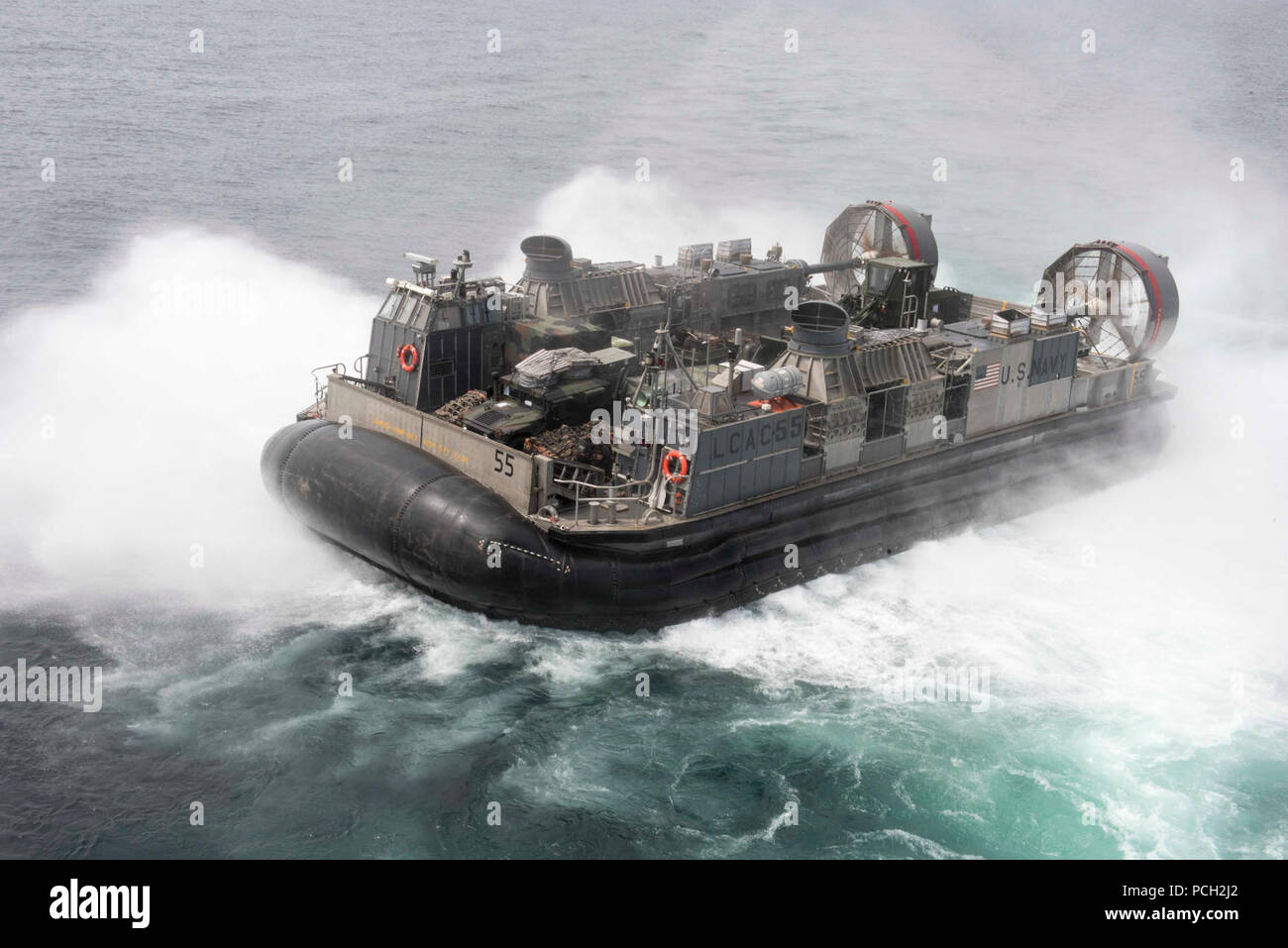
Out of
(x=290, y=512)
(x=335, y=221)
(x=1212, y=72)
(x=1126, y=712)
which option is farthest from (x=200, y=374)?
(x=1212, y=72)

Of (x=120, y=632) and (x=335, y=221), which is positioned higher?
(x=335, y=221)

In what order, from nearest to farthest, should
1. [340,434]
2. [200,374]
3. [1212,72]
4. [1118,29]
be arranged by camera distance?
[340,434], [200,374], [1212,72], [1118,29]

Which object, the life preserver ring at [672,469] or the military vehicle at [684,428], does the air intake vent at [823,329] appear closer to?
the military vehicle at [684,428]

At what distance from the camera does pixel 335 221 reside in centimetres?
4675

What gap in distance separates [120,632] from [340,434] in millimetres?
5179

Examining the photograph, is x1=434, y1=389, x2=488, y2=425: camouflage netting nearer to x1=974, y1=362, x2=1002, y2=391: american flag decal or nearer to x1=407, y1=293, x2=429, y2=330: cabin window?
x1=407, y1=293, x2=429, y2=330: cabin window

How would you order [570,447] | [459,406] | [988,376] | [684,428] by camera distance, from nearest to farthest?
1. [684,428]
2. [570,447]
3. [459,406]
4. [988,376]

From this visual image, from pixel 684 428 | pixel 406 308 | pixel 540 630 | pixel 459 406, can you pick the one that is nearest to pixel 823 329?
pixel 684 428

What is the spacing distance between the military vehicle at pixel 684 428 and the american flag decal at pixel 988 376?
51 millimetres

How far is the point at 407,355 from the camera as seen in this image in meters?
24.0

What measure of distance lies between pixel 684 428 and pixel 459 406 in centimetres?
469

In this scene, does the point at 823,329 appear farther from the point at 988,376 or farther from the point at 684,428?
the point at 988,376
